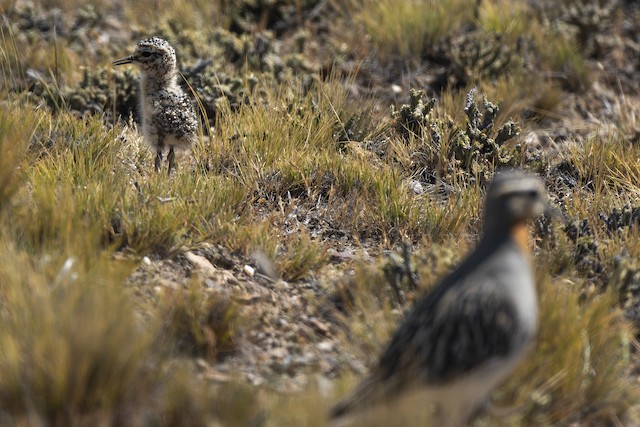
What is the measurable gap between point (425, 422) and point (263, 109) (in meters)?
4.27

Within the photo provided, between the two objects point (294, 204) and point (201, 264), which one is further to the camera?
point (294, 204)

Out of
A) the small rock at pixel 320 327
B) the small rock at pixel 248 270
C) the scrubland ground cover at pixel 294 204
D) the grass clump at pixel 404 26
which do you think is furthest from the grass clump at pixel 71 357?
the grass clump at pixel 404 26

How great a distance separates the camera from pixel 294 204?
680 centimetres

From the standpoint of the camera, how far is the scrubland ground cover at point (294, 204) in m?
4.24

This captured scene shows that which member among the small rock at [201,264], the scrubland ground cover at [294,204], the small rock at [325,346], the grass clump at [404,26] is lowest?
the small rock at [325,346]

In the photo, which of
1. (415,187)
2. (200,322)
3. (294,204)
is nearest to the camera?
(200,322)

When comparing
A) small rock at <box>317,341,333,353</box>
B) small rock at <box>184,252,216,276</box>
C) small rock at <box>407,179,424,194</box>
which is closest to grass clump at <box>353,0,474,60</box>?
small rock at <box>407,179,424,194</box>

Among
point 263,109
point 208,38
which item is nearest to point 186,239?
point 263,109

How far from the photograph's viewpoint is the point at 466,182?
7.18 m

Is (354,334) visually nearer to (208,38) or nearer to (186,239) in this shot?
(186,239)

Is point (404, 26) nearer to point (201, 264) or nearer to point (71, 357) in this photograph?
point (201, 264)

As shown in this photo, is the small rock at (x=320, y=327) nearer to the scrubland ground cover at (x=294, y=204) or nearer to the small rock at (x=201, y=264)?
the scrubland ground cover at (x=294, y=204)

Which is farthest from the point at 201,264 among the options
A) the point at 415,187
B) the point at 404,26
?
the point at 404,26

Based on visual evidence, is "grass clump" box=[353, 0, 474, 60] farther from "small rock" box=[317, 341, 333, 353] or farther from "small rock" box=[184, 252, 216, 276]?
Result: "small rock" box=[317, 341, 333, 353]
